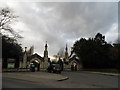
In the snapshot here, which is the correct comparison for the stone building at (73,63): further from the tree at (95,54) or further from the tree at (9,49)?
the tree at (9,49)

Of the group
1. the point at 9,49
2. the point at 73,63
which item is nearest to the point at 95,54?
the point at 73,63

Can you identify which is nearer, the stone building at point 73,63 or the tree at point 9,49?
the tree at point 9,49

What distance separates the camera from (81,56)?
220 ft

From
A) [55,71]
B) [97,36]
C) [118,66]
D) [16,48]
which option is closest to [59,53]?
[97,36]

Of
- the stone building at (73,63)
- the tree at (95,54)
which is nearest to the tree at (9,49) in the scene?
the stone building at (73,63)

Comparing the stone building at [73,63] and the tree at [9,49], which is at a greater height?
the tree at [9,49]

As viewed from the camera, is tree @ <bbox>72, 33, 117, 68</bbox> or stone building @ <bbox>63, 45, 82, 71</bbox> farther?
stone building @ <bbox>63, 45, 82, 71</bbox>

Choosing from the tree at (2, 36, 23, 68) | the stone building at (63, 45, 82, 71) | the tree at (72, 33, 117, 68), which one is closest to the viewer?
the tree at (2, 36, 23, 68)

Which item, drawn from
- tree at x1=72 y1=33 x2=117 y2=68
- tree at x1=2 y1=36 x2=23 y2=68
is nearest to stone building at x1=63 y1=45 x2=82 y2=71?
tree at x1=72 y1=33 x2=117 y2=68

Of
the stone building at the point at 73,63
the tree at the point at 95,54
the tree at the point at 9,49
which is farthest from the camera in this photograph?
the stone building at the point at 73,63

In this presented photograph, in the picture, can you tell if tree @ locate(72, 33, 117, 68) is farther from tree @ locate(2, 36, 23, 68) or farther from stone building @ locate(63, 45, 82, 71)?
tree @ locate(2, 36, 23, 68)

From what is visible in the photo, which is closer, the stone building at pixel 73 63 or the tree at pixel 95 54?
the tree at pixel 95 54

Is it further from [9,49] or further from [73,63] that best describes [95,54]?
[9,49]

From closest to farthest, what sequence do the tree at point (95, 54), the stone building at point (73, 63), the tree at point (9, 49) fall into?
1. the tree at point (9, 49)
2. the tree at point (95, 54)
3. the stone building at point (73, 63)
